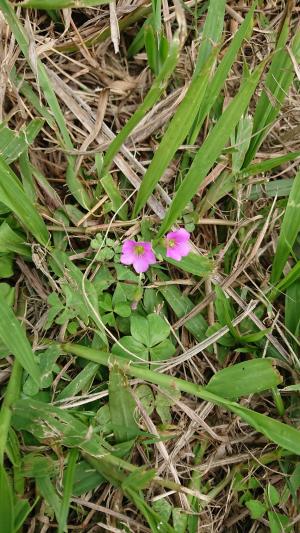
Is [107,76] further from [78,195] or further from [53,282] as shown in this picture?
[53,282]

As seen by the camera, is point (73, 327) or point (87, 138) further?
point (87, 138)

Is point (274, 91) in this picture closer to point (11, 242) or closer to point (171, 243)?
point (171, 243)

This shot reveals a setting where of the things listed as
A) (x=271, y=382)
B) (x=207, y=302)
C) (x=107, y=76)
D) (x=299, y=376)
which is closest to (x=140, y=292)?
(x=207, y=302)

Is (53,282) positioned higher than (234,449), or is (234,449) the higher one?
(53,282)

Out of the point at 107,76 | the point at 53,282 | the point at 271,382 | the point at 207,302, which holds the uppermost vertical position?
the point at 107,76

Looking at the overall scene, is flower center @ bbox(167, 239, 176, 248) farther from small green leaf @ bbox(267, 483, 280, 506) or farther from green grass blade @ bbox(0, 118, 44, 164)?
small green leaf @ bbox(267, 483, 280, 506)

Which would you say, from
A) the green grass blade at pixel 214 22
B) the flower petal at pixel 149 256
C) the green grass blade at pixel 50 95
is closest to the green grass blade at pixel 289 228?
the flower petal at pixel 149 256

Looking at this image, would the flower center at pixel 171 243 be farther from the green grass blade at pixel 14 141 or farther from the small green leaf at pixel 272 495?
the small green leaf at pixel 272 495
